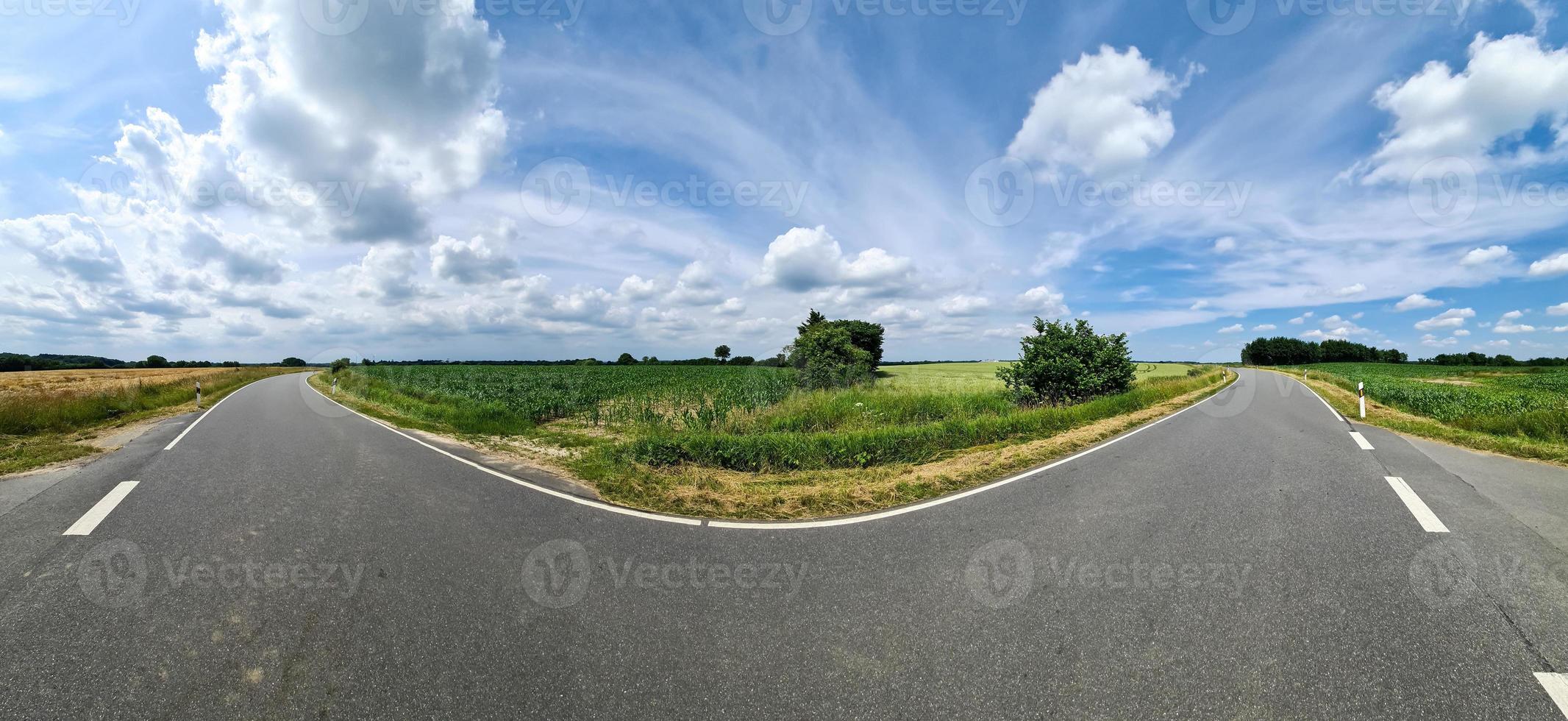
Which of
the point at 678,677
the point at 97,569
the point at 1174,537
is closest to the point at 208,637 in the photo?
the point at 97,569

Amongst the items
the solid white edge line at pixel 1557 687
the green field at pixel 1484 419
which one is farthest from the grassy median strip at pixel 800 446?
the green field at pixel 1484 419

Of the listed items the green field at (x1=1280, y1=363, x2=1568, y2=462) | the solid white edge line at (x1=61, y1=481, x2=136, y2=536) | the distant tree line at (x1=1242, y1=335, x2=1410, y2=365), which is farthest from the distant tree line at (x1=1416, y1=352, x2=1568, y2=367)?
the solid white edge line at (x1=61, y1=481, x2=136, y2=536)

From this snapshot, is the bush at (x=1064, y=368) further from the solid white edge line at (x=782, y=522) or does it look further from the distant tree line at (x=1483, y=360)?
the distant tree line at (x=1483, y=360)

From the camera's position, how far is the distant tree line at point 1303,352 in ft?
356

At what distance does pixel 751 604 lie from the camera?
3.81 metres

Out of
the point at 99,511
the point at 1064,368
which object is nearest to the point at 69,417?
the point at 99,511

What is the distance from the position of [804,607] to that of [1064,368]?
17.0m

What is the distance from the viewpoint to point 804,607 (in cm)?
375

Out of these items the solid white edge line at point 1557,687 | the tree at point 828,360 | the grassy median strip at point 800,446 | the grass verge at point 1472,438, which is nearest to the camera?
the solid white edge line at point 1557,687

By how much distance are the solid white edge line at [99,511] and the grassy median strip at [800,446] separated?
189 inches

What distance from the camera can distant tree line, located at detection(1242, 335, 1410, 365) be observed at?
108625mm

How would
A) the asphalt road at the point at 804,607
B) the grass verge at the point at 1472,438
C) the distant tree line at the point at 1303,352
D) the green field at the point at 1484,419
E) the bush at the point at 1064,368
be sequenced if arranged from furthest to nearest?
the distant tree line at the point at 1303,352 → the bush at the point at 1064,368 → the green field at the point at 1484,419 → the grass verge at the point at 1472,438 → the asphalt road at the point at 804,607

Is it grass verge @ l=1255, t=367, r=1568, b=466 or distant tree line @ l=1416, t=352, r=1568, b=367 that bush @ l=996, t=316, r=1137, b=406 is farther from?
distant tree line @ l=1416, t=352, r=1568, b=367

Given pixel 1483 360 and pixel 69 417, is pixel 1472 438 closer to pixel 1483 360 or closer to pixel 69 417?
pixel 69 417
